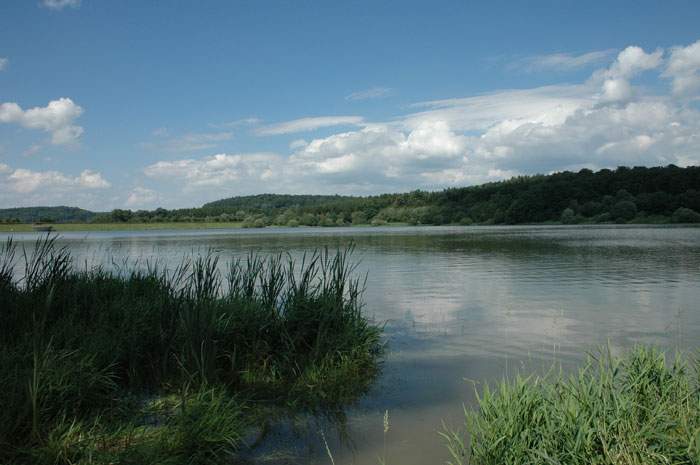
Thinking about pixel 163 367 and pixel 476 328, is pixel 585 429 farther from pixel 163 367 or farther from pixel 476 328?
pixel 476 328

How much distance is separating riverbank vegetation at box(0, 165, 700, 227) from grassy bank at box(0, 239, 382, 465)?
107253mm

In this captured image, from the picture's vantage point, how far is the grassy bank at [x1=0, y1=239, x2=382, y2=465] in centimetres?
533

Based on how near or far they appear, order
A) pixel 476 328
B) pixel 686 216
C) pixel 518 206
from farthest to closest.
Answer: pixel 518 206 < pixel 686 216 < pixel 476 328

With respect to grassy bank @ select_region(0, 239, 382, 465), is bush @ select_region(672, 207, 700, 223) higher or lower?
higher

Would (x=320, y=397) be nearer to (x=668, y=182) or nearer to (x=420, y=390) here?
(x=420, y=390)

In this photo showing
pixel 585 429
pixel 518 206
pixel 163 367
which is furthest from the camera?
pixel 518 206

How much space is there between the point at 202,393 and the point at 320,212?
159 m

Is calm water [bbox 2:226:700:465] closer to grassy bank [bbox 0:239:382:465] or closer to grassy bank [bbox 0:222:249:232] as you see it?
grassy bank [bbox 0:239:382:465]

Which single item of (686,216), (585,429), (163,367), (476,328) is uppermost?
(686,216)

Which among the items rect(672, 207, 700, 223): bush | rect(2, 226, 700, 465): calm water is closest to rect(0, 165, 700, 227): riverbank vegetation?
rect(672, 207, 700, 223): bush

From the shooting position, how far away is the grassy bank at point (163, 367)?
5332 millimetres

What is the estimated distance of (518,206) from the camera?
127500 millimetres

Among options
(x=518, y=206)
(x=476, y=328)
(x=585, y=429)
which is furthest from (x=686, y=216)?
(x=585, y=429)

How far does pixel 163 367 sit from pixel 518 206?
12795cm
